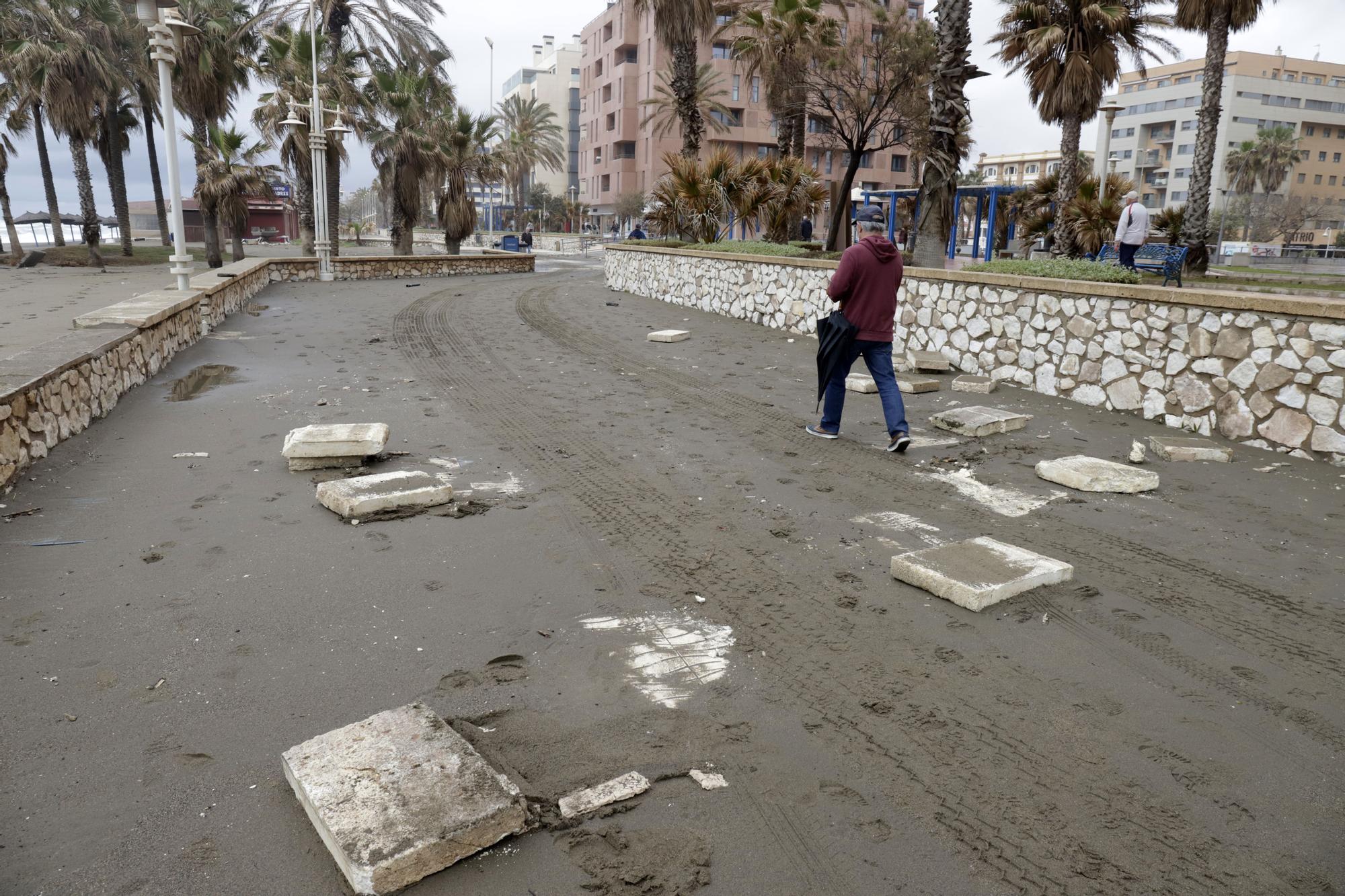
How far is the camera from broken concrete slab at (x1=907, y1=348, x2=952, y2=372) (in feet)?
32.4

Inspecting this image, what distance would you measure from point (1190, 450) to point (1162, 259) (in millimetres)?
10150

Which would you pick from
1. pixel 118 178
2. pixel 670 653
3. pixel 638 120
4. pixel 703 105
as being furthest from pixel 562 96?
pixel 670 653

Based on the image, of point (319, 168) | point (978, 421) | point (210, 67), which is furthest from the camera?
point (210, 67)

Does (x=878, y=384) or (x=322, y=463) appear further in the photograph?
(x=878, y=384)

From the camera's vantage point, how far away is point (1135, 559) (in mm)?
4590

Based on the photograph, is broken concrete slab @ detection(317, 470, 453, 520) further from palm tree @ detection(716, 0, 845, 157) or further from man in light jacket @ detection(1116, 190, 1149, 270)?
palm tree @ detection(716, 0, 845, 157)

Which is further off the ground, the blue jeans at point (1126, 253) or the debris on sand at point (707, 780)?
the blue jeans at point (1126, 253)

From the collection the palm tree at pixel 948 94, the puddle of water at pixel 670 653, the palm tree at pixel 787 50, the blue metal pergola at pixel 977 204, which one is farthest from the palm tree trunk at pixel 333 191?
the puddle of water at pixel 670 653

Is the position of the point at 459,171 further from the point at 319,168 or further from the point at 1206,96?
the point at 1206,96

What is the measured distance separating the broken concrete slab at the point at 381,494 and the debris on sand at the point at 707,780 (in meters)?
Answer: 2.96

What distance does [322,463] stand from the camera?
5980mm

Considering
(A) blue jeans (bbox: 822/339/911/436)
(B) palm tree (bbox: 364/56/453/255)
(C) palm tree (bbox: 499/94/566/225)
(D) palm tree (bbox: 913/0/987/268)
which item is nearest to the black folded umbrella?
(A) blue jeans (bbox: 822/339/911/436)

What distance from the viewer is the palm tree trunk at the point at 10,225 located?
3018 centimetres

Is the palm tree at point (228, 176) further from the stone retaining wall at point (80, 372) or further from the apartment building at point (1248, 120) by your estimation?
the apartment building at point (1248, 120)
